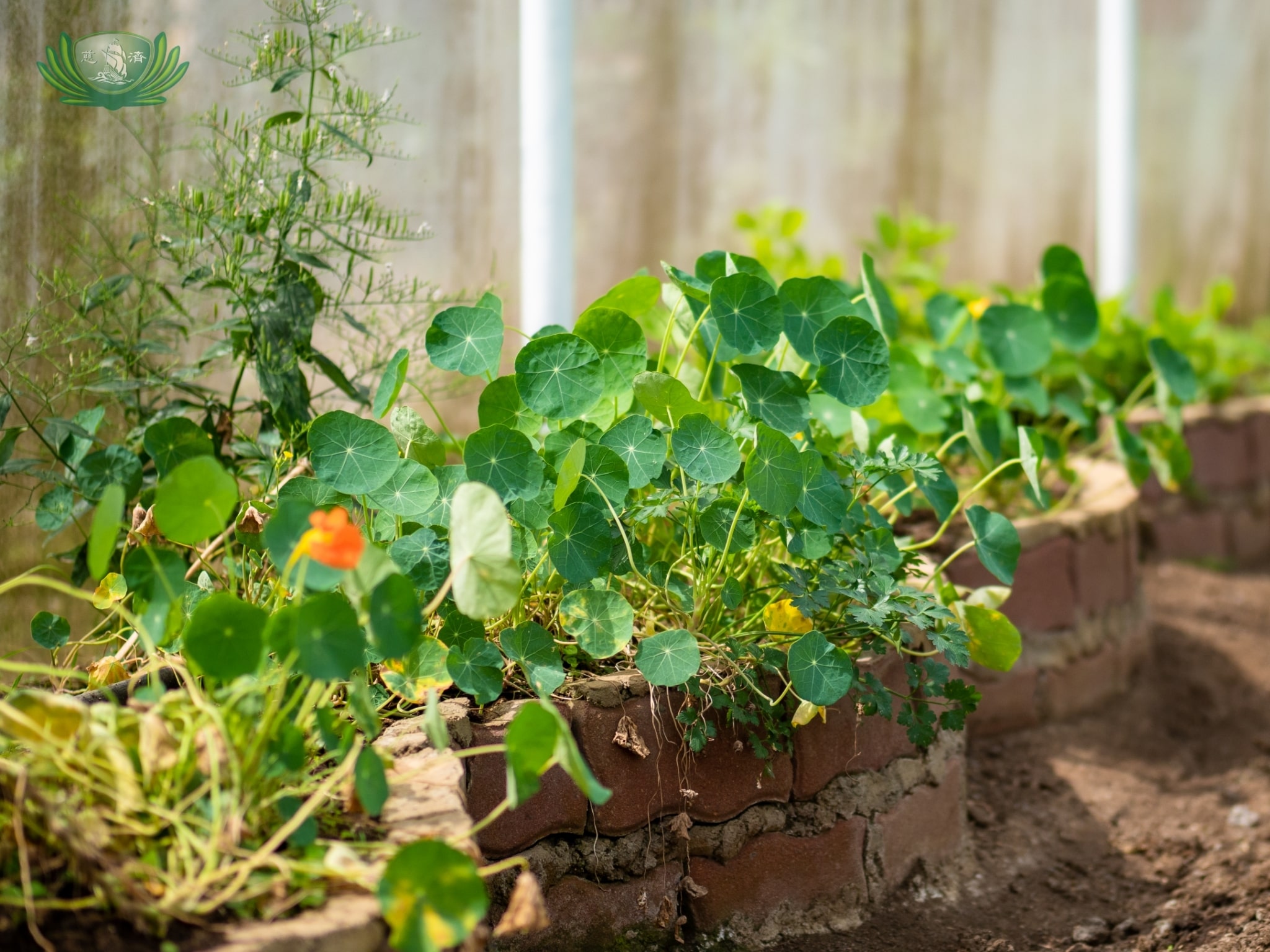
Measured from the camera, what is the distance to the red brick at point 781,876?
141 centimetres

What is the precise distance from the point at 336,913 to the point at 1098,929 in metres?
1.14

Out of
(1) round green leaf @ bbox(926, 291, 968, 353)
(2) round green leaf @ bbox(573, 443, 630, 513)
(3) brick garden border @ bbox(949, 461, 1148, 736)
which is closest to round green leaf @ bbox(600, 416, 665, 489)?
(2) round green leaf @ bbox(573, 443, 630, 513)

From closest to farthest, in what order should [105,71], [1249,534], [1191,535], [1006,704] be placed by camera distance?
[105,71] < [1006,704] < [1191,535] < [1249,534]

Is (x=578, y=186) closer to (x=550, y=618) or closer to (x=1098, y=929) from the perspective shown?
(x=550, y=618)

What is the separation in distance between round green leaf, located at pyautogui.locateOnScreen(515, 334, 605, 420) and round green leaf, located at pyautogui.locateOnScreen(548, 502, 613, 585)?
0.44ft

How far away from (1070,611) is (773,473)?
1.17 meters

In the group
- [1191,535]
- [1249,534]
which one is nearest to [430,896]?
[1191,535]

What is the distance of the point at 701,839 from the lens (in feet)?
4.59

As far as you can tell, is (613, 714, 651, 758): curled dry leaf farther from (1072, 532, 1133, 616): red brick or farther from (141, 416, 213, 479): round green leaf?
(1072, 532, 1133, 616): red brick

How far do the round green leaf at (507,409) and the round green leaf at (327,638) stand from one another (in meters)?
0.46

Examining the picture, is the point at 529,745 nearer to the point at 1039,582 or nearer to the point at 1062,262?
the point at 1039,582

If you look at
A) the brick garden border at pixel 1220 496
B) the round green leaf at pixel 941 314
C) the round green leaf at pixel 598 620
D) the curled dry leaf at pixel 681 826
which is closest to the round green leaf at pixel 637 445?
the round green leaf at pixel 598 620

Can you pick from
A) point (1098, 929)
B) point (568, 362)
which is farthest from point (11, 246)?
point (1098, 929)

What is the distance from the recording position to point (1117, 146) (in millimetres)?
3625
